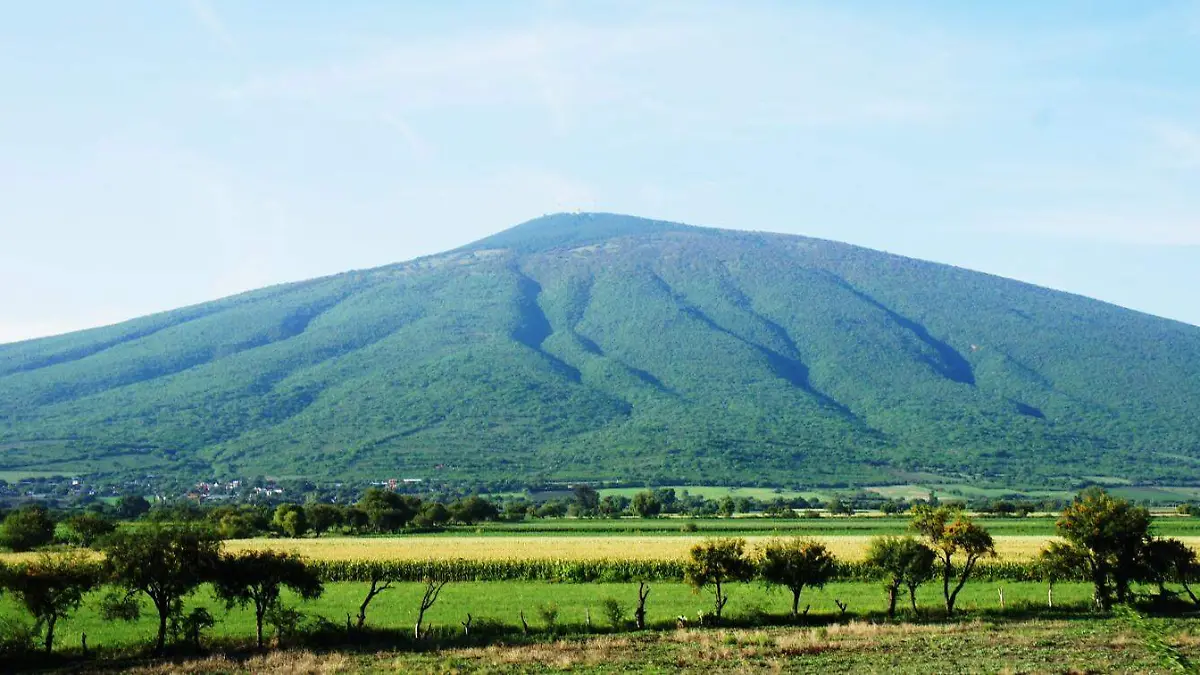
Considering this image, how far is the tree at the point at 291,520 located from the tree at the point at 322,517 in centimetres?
105

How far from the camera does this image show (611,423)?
164000 mm

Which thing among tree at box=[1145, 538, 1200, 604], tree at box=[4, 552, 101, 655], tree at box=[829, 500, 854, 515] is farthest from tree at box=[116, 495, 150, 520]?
tree at box=[1145, 538, 1200, 604]

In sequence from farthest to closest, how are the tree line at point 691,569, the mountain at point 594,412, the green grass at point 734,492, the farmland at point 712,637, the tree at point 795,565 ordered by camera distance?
the mountain at point 594,412 → the green grass at point 734,492 → the tree at point 795,565 → the tree line at point 691,569 → the farmland at point 712,637

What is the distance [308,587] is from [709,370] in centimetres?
15728

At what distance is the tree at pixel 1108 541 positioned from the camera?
111 ft

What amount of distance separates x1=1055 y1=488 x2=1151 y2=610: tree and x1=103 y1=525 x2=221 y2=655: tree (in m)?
28.5

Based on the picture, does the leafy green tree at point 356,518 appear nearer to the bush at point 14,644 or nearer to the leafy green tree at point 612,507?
the leafy green tree at point 612,507

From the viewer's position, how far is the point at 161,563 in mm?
28656

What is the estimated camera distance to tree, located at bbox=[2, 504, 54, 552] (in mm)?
60594

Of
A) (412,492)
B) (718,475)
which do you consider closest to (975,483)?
(718,475)

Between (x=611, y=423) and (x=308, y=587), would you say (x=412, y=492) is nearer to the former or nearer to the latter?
(x=611, y=423)

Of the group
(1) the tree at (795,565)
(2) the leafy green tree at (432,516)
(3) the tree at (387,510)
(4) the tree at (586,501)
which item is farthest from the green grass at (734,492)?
(1) the tree at (795,565)

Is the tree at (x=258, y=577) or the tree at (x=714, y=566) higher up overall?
the tree at (x=258, y=577)

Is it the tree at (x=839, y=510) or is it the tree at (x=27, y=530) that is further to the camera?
the tree at (x=839, y=510)
